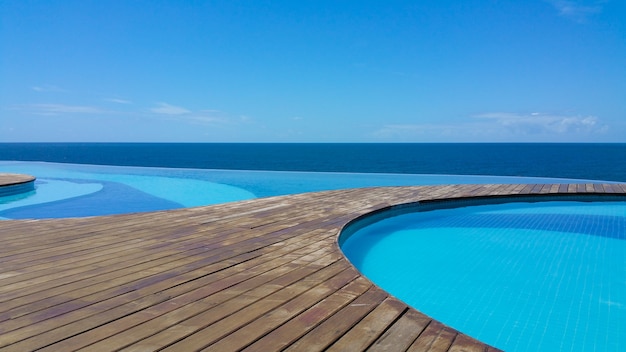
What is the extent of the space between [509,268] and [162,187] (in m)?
8.67

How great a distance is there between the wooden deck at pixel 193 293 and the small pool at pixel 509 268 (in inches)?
32.2

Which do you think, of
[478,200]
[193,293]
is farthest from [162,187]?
[193,293]

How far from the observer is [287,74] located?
88.1ft

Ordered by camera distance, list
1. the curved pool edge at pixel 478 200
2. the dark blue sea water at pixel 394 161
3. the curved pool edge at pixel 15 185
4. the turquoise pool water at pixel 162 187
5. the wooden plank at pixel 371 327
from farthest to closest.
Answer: the dark blue sea water at pixel 394 161
the curved pool edge at pixel 15 185
the turquoise pool water at pixel 162 187
the curved pool edge at pixel 478 200
the wooden plank at pixel 371 327

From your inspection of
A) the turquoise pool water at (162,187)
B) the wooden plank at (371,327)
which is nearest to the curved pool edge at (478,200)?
the turquoise pool water at (162,187)

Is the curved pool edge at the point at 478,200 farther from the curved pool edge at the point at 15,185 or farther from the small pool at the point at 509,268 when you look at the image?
the curved pool edge at the point at 15,185

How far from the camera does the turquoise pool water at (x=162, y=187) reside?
751cm

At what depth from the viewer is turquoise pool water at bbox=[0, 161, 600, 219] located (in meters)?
7.51

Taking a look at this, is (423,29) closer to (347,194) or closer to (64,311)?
(347,194)

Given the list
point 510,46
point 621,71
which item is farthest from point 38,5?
point 621,71

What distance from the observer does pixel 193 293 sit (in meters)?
2.19

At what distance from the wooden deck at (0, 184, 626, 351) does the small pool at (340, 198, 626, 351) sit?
82 centimetres

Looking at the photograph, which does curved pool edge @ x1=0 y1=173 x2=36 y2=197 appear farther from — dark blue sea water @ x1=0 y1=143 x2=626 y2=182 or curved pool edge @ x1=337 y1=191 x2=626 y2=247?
dark blue sea water @ x1=0 y1=143 x2=626 y2=182

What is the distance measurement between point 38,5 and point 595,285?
1508 cm
